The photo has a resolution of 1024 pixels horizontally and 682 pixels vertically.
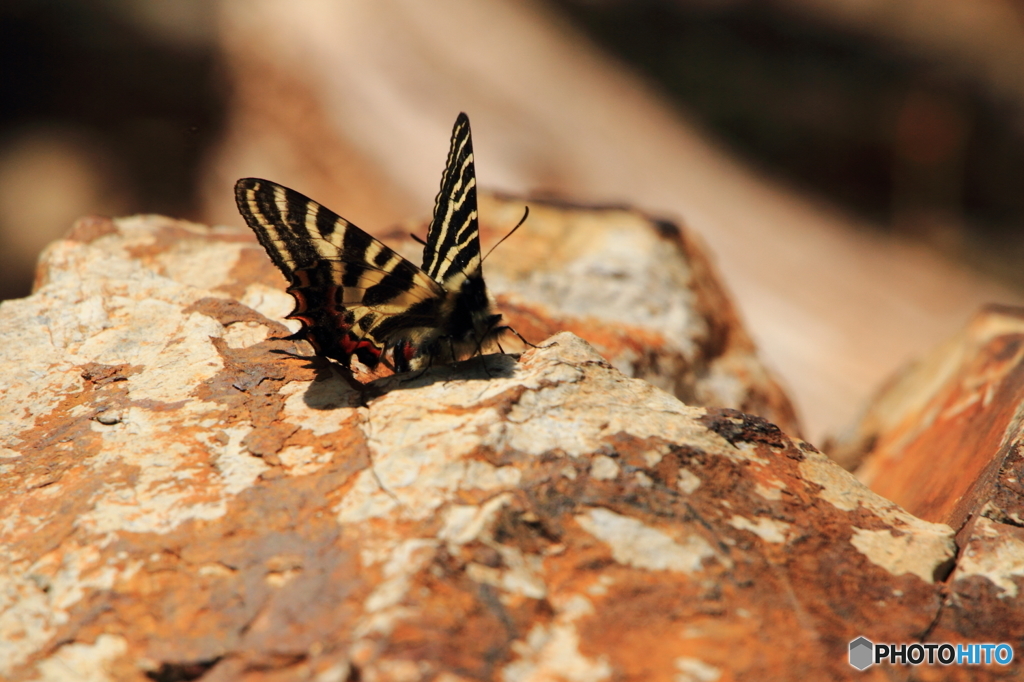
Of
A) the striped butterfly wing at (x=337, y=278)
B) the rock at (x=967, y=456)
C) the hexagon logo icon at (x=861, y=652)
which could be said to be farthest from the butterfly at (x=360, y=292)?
the rock at (x=967, y=456)

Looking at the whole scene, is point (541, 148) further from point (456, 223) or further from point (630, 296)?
point (456, 223)

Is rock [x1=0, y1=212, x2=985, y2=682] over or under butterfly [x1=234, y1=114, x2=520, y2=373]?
under

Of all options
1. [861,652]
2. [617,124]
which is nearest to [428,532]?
[861,652]

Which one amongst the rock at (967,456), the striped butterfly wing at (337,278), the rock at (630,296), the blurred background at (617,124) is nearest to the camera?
the rock at (967,456)

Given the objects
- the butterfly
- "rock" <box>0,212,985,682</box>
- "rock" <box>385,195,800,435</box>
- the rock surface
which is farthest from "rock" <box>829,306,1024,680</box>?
the rock surface

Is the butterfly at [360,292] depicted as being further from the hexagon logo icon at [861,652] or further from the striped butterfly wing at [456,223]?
the hexagon logo icon at [861,652]

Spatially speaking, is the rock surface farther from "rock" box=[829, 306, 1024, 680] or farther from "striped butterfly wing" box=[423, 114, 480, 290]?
"striped butterfly wing" box=[423, 114, 480, 290]
